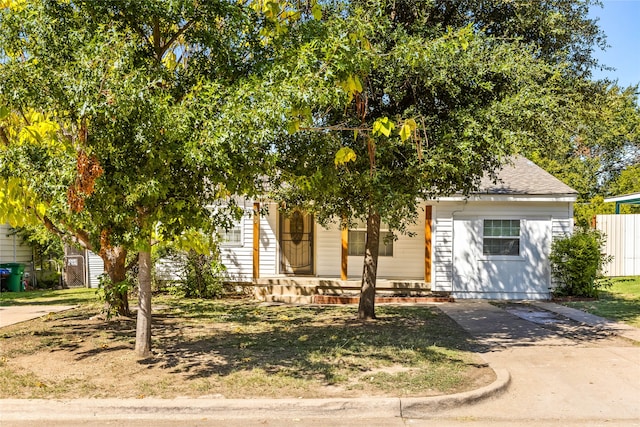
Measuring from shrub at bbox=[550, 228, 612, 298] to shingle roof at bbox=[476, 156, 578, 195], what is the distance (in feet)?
4.20

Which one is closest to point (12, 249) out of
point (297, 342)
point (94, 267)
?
point (94, 267)

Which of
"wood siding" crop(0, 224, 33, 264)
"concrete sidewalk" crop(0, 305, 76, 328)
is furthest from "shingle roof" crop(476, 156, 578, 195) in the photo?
"wood siding" crop(0, 224, 33, 264)

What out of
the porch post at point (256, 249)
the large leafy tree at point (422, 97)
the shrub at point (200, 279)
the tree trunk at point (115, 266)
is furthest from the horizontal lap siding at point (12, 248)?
the large leafy tree at point (422, 97)

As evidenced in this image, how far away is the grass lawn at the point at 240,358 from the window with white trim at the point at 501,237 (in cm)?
423

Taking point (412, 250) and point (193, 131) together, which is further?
point (412, 250)

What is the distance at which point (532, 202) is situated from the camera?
50.3 feet

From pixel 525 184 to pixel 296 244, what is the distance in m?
6.69

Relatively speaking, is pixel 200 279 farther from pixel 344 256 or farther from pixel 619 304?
pixel 619 304

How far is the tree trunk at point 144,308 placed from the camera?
7746 millimetres

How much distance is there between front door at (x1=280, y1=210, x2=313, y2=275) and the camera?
686 inches

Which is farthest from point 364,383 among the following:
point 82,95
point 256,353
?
point 82,95

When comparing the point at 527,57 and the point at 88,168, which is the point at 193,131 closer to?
the point at 88,168

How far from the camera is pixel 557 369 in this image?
7.72 meters

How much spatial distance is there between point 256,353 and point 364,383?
6.98 feet
